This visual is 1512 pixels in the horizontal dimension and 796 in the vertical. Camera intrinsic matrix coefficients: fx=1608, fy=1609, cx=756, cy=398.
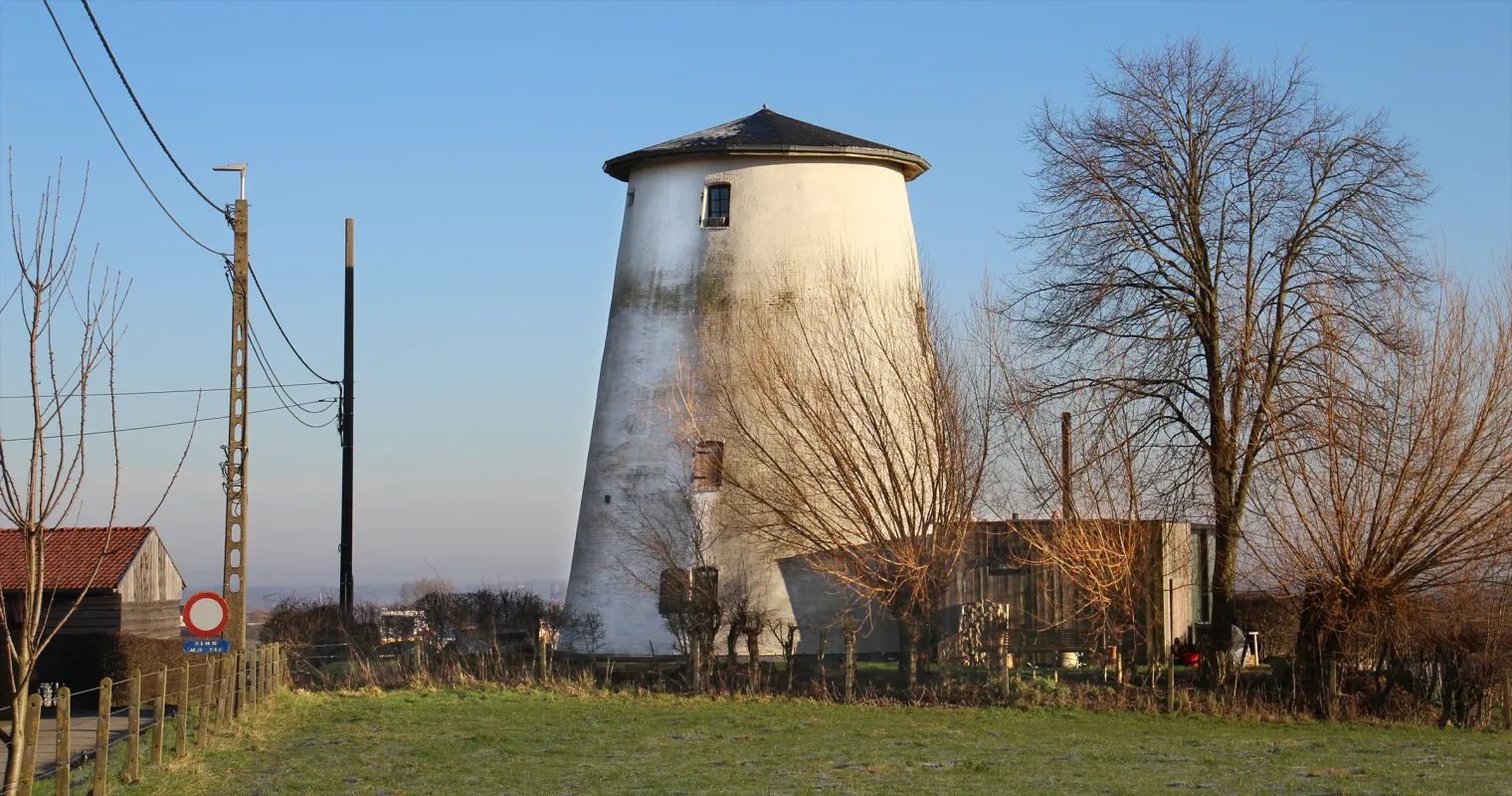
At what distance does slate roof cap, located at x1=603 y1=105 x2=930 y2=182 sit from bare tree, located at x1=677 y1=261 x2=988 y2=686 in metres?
3.47

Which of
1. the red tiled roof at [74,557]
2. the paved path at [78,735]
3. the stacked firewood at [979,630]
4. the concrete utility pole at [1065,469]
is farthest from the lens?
the red tiled roof at [74,557]

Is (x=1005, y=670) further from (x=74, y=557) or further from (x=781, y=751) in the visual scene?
(x=74, y=557)

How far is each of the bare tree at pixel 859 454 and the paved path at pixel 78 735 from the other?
9474mm

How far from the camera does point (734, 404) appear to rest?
25.9 metres

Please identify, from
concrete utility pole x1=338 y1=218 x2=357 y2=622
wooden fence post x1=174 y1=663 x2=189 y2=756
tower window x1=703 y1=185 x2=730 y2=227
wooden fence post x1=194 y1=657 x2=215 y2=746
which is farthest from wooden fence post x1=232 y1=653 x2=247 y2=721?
tower window x1=703 y1=185 x2=730 y2=227

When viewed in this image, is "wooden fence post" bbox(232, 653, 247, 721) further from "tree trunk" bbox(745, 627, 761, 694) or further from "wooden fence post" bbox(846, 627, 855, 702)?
"wooden fence post" bbox(846, 627, 855, 702)

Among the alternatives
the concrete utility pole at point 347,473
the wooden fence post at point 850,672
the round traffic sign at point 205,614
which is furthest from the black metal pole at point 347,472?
the round traffic sign at point 205,614

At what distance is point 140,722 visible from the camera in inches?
608

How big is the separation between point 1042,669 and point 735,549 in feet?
17.6

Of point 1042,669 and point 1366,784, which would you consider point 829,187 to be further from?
point 1366,784

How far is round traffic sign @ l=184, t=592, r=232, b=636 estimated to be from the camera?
1769 centimetres

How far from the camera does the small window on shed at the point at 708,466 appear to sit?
26562 millimetres

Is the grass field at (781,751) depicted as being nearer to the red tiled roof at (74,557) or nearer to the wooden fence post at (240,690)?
the wooden fence post at (240,690)

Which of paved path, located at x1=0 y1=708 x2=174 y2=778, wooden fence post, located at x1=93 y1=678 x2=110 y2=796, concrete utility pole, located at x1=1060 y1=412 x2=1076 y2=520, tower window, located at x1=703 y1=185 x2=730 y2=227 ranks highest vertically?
tower window, located at x1=703 y1=185 x2=730 y2=227
